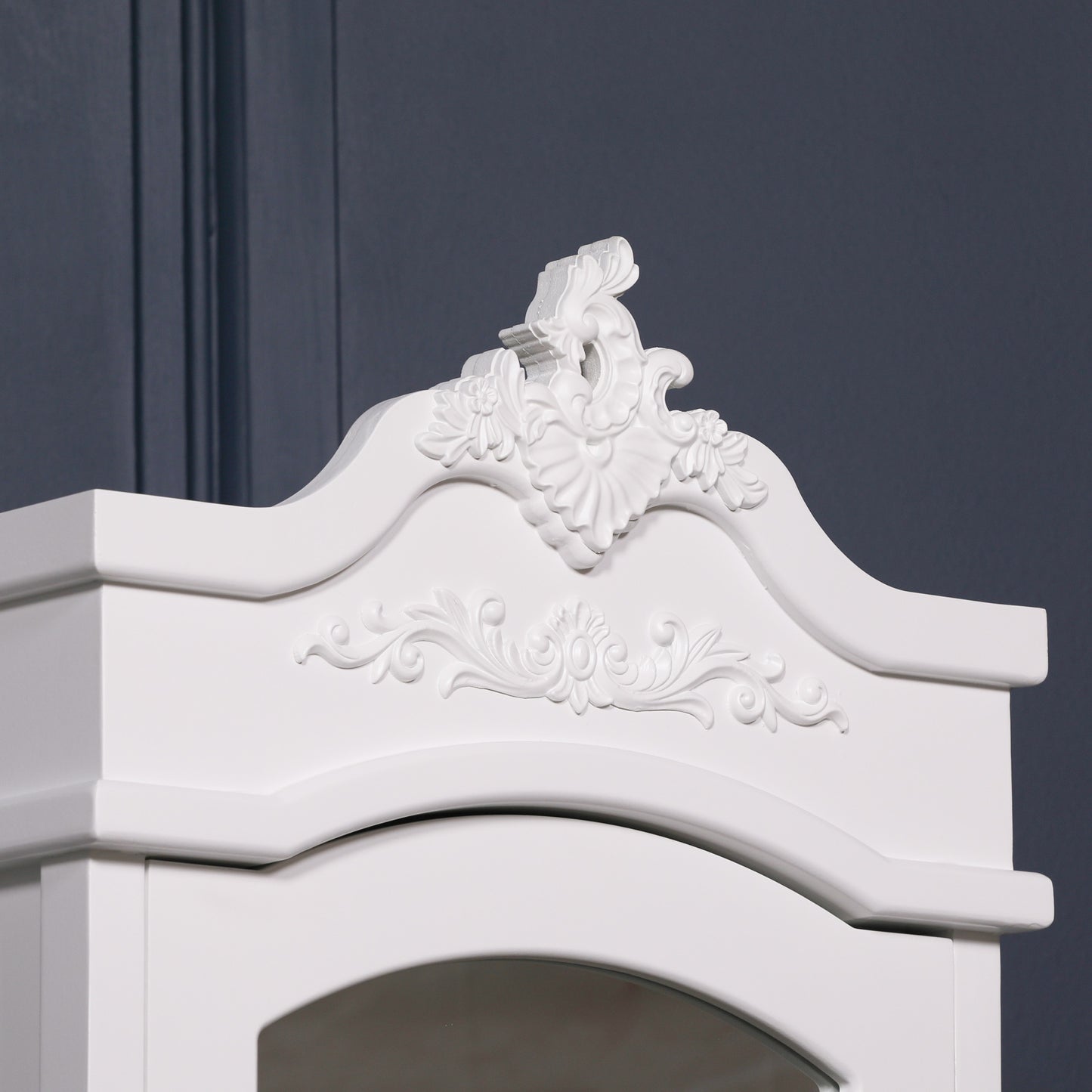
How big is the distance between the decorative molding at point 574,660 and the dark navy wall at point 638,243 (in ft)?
1.40

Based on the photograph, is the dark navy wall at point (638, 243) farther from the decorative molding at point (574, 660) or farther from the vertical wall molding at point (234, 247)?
the decorative molding at point (574, 660)

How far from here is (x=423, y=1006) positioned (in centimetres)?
68

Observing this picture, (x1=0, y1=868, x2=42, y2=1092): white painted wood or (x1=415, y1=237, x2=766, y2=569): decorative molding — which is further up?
(x1=415, y1=237, x2=766, y2=569): decorative molding

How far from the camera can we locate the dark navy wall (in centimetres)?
107

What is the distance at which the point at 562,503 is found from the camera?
2.25 ft

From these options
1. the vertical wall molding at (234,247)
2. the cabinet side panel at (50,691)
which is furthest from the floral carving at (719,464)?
the vertical wall molding at (234,247)

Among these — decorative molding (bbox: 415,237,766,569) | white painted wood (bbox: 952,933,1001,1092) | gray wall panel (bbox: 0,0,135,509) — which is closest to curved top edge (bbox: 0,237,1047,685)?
decorative molding (bbox: 415,237,766,569)

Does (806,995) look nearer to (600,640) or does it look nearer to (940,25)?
(600,640)

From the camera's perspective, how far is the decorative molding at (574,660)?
65cm

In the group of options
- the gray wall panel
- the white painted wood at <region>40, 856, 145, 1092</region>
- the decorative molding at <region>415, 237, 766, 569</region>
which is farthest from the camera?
the gray wall panel

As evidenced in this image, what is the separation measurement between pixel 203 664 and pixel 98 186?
0.53m

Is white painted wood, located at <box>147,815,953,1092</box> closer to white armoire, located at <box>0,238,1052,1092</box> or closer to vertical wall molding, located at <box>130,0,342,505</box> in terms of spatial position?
white armoire, located at <box>0,238,1052,1092</box>

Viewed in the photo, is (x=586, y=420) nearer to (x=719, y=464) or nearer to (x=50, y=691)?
(x=719, y=464)

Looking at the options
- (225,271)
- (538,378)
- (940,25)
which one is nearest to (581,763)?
(538,378)
